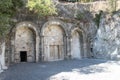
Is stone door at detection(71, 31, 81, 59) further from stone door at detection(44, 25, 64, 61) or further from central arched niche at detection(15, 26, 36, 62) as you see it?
central arched niche at detection(15, 26, 36, 62)

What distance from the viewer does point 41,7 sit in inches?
773

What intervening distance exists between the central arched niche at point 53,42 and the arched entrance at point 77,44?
1633 mm

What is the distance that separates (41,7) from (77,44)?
671 centimetres

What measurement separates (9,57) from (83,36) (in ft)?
29.0

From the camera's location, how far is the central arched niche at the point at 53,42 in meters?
21.7

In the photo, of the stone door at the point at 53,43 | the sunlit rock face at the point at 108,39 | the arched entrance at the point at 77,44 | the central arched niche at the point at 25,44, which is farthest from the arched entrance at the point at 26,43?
the sunlit rock face at the point at 108,39

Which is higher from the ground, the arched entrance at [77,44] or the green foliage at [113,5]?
the green foliage at [113,5]

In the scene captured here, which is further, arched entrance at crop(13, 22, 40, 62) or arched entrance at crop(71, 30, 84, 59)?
arched entrance at crop(71, 30, 84, 59)

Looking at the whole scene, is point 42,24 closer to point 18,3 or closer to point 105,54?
point 18,3

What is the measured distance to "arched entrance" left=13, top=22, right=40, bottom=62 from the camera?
2031cm

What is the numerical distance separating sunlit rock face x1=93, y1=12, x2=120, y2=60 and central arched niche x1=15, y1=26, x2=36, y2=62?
6.94 m

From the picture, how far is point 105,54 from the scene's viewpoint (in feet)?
74.0

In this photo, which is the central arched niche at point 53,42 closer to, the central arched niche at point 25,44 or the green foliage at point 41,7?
the central arched niche at point 25,44

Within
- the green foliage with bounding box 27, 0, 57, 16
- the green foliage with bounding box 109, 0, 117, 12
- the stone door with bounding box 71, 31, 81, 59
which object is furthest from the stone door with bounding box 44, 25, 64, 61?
the green foliage with bounding box 109, 0, 117, 12
